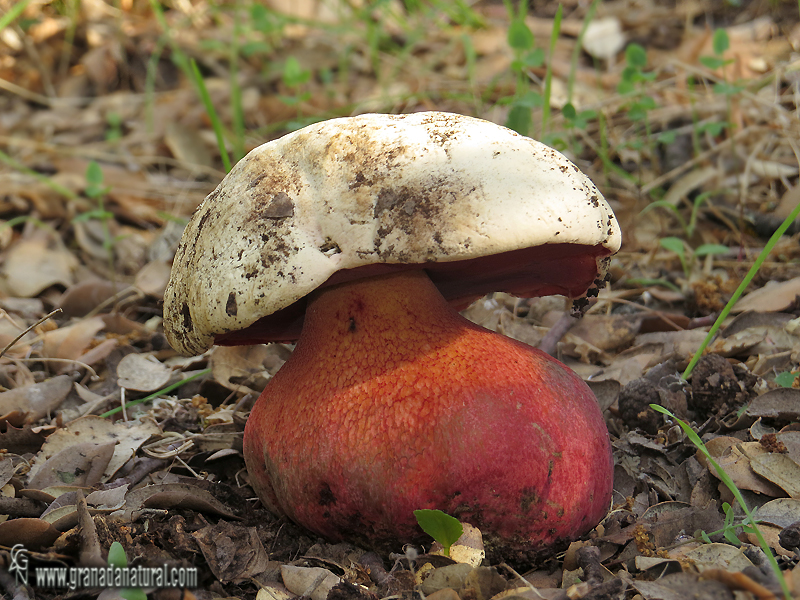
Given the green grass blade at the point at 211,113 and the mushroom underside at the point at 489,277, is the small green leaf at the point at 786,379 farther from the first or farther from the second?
the green grass blade at the point at 211,113

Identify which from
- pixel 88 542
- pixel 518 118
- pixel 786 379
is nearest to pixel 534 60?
pixel 518 118

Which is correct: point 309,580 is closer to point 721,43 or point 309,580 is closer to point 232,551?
point 232,551

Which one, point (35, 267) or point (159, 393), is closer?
point (159, 393)

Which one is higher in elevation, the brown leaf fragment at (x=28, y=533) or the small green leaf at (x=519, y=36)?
the small green leaf at (x=519, y=36)

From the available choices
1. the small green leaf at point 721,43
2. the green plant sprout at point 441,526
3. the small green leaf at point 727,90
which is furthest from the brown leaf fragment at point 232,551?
the small green leaf at point 721,43

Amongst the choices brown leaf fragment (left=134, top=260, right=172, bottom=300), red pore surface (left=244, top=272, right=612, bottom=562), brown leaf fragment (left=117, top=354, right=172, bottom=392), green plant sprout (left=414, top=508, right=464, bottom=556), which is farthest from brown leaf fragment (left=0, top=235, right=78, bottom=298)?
green plant sprout (left=414, top=508, right=464, bottom=556)

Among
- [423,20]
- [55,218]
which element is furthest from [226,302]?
[423,20]
